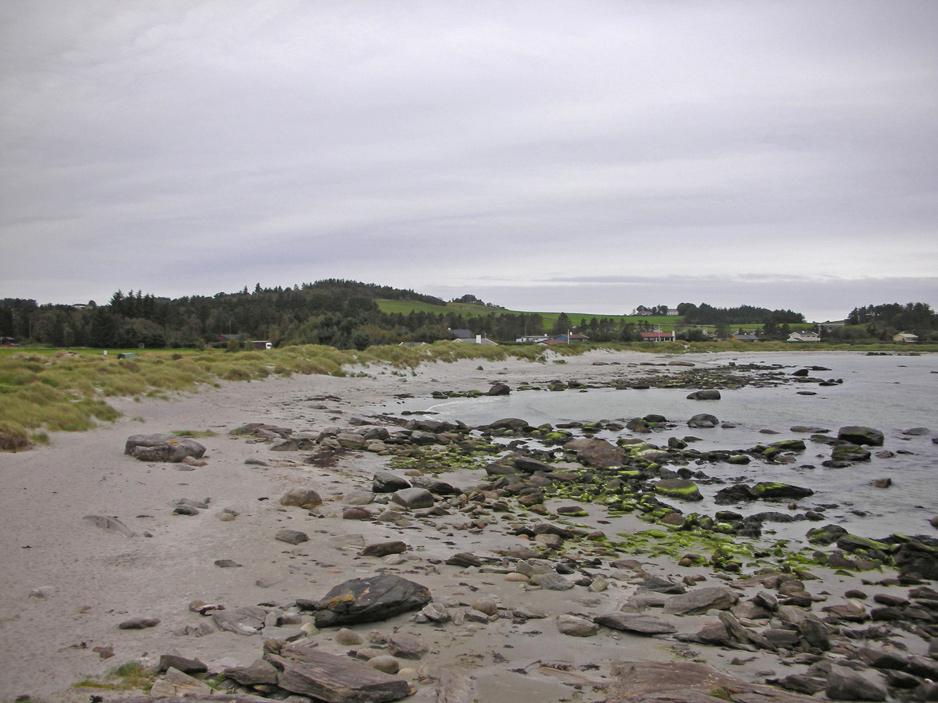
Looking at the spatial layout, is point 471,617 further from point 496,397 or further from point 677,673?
point 496,397

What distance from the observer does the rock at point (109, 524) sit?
8.73m

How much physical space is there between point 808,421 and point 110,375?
2946 cm

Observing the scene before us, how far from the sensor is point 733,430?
26141mm

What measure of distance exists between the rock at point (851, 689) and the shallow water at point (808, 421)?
6465mm

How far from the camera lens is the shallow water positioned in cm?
1385

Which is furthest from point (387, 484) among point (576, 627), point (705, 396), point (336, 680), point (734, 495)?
point (705, 396)

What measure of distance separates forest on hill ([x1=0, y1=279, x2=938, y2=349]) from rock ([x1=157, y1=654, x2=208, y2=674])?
57358 millimetres

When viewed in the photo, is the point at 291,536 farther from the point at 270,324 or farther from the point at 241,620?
the point at 270,324

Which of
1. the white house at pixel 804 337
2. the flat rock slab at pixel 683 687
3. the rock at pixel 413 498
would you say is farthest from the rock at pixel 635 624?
the white house at pixel 804 337

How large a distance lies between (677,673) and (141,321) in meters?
80.1

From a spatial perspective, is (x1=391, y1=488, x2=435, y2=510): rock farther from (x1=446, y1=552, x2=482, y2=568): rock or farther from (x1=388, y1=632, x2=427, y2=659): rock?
(x1=388, y1=632, x2=427, y2=659): rock

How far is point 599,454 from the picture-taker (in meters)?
18.6

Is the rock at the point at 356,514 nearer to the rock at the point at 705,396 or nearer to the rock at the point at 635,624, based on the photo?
the rock at the point at 635,624

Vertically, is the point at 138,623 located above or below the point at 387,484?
above
